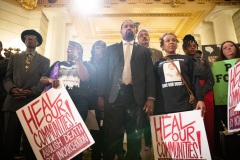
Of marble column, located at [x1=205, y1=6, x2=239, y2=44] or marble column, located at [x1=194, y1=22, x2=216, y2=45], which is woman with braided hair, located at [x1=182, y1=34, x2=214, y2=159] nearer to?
marble column, located at [x1=205, y1=6, x2=239, y2=44]

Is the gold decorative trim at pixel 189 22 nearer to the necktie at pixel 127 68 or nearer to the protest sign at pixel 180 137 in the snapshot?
the necktie at pixel 127 68

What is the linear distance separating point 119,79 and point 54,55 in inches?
212

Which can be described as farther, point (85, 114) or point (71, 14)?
point (71, 14)

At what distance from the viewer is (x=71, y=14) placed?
7.61 meters

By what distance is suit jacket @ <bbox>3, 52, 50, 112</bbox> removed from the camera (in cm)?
198

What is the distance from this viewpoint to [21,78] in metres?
2.10

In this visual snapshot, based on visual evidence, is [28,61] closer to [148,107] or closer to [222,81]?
[148,107]

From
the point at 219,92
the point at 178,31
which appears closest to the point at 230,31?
the point at 178,31

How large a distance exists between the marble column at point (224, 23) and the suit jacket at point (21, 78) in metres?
7.22

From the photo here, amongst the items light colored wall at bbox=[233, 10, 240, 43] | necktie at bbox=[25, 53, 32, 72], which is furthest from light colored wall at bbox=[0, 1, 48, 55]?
light colored wall at bbox=[233, 10, 240, 43]

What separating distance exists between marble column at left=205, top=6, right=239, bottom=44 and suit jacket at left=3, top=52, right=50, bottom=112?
284 inches

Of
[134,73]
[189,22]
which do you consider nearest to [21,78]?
[134,73]

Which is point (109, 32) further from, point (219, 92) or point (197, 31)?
point (219, 92)

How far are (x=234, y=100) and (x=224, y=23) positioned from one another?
672cm
